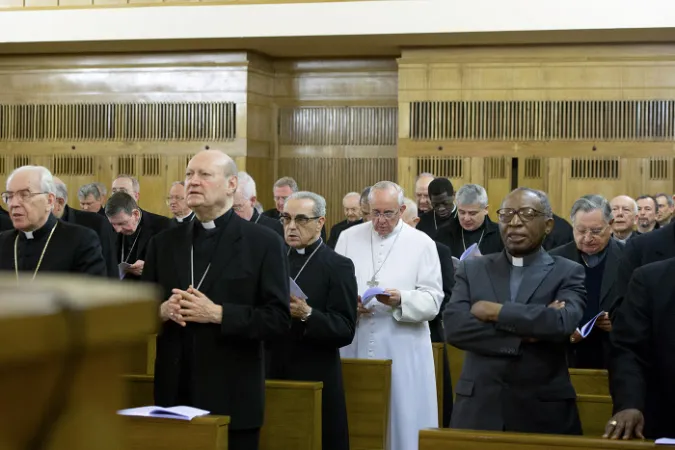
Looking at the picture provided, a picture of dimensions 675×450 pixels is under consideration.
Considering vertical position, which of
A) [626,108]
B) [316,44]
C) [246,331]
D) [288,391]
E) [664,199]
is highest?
[316,44]

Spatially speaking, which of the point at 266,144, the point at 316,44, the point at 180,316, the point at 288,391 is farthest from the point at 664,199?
the point at 180,316

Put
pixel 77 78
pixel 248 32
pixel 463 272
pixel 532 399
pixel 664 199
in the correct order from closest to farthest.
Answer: pixel 532 399 < pixel 463 272 < pixel 664 199 < pixel 248 32 < pixel 77 78

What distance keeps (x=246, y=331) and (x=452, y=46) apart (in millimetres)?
10096

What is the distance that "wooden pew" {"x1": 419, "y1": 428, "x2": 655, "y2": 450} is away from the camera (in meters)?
3.81

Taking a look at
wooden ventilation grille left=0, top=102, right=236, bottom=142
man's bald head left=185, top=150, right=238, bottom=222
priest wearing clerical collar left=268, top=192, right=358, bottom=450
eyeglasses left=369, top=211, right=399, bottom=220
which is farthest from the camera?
wooden ventilation grille left=0, top=102, right=236, bottom=142

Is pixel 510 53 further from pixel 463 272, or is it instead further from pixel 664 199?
pixel 463 272

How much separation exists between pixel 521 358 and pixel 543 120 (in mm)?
9808

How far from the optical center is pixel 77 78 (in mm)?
15039

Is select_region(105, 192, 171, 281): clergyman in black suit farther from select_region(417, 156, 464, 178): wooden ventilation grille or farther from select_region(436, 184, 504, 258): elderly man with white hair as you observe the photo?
select_region(417, 156, 464, 178): wooden ventilation grille

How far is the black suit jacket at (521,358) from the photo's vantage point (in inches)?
170

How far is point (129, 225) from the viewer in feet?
28.3

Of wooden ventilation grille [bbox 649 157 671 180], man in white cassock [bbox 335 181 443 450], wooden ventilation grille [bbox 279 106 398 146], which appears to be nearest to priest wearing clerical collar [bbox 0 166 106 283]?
man in white cassock [bbox 335 181 443 450]

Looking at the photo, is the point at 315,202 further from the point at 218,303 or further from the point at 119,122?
the point at 119,122

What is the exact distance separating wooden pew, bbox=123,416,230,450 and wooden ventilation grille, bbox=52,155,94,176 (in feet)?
36.9
